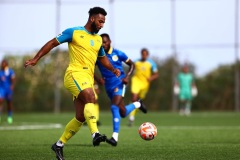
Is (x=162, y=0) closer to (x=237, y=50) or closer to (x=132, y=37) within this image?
(x=132, y=37)

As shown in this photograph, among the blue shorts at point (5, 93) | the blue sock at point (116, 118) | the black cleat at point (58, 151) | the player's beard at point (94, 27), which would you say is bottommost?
the blue shorts at point (5, 93)

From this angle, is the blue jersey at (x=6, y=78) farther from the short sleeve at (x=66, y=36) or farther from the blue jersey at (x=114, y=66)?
the short sleeve at (x=66, y=36)

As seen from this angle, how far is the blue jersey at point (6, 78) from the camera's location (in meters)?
22.9

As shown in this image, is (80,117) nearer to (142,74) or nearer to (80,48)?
(80,48)

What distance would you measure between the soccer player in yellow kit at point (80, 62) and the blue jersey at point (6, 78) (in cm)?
1432

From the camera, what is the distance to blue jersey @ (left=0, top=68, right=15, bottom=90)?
2288 cm

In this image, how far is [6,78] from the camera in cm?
2295

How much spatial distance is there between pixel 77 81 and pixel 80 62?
1.23 ft

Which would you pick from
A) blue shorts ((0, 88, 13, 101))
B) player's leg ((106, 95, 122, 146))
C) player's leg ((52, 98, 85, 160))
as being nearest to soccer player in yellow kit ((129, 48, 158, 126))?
blue shorts ((0, 88, 13, 101))

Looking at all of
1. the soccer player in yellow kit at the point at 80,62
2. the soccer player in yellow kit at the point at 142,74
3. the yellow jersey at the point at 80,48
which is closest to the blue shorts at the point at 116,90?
the soccer player in yellow kit at the point at 80,62

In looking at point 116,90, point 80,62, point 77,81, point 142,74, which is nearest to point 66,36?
point 80,62

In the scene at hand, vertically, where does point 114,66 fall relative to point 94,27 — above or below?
below

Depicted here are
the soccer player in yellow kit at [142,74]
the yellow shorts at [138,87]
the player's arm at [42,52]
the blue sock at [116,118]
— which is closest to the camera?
the player's arm at [42,52]

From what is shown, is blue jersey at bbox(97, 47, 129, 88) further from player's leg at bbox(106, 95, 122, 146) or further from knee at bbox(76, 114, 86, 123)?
knee at bbox(76, 114, 86, 123)
